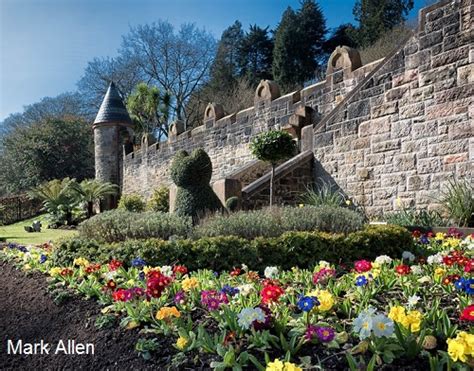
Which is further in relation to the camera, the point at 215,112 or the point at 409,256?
the point at 215,112

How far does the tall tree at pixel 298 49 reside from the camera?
2378 cm

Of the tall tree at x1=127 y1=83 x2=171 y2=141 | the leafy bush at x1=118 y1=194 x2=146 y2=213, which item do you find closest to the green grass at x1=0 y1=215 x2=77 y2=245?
the leafy bush at x1=118 y1=194 x2=146 y2=213

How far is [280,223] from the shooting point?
17.7 ft

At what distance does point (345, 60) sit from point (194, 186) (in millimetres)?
5229

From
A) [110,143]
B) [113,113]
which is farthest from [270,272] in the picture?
[113,113]

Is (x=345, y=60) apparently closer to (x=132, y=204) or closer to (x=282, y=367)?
(x=282, y=367)

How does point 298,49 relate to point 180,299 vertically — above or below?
above

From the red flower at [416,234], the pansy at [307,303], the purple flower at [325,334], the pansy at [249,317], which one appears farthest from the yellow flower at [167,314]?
the red flower at [416,234]

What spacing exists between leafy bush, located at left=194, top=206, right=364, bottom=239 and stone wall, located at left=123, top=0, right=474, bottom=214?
2219 mm

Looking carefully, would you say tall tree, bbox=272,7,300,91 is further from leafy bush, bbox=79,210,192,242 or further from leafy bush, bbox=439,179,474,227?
leafy bush, bbox=79,210,192,242

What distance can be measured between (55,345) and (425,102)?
6600mm


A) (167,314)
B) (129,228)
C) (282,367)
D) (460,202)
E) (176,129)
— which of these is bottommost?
(282,367)

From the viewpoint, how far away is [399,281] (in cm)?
303

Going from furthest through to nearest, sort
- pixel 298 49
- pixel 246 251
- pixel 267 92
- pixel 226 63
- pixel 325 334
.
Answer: pixel 226 63
pixel 298 49
pixel 267 92
pixel 246 251
pixel 325 334
